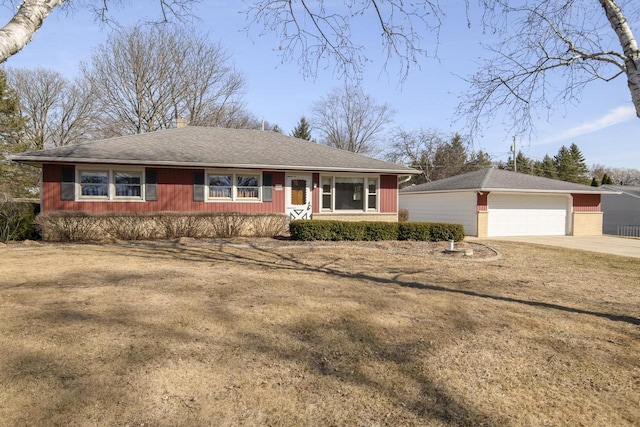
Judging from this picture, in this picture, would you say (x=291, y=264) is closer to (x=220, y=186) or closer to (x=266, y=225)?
(x=266, y=225)

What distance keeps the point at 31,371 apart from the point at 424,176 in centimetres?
4038

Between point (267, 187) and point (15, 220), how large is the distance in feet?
27.0

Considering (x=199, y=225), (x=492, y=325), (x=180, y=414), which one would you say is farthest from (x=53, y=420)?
(x=199, y=225)

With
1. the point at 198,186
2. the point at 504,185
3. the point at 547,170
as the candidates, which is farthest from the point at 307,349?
the point at 547,170

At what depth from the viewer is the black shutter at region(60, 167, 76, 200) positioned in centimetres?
1355

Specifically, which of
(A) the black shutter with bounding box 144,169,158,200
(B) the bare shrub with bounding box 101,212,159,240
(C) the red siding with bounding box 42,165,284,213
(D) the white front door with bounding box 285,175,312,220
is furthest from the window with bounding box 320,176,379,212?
(B) the bare shrub with bounding box 101,212,159,240

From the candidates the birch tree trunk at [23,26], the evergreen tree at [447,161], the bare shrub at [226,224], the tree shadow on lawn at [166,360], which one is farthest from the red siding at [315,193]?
the evergreen tree at [447,161]

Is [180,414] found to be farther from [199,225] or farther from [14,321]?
[199,225]

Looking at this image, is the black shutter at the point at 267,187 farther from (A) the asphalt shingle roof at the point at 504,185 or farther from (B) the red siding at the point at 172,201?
(A) the asphalt shingle roof at the point at 504,185

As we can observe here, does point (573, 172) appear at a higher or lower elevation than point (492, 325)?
higher

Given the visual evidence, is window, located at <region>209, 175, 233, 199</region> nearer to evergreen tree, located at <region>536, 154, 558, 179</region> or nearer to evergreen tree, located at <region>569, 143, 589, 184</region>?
evergreen tree, located at <region>536, 154, 558, 179</region>

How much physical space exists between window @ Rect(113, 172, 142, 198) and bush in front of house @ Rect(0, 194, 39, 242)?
274 centimetres

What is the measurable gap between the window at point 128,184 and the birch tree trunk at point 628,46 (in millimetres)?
14159

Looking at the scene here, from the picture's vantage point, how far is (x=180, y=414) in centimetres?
273
